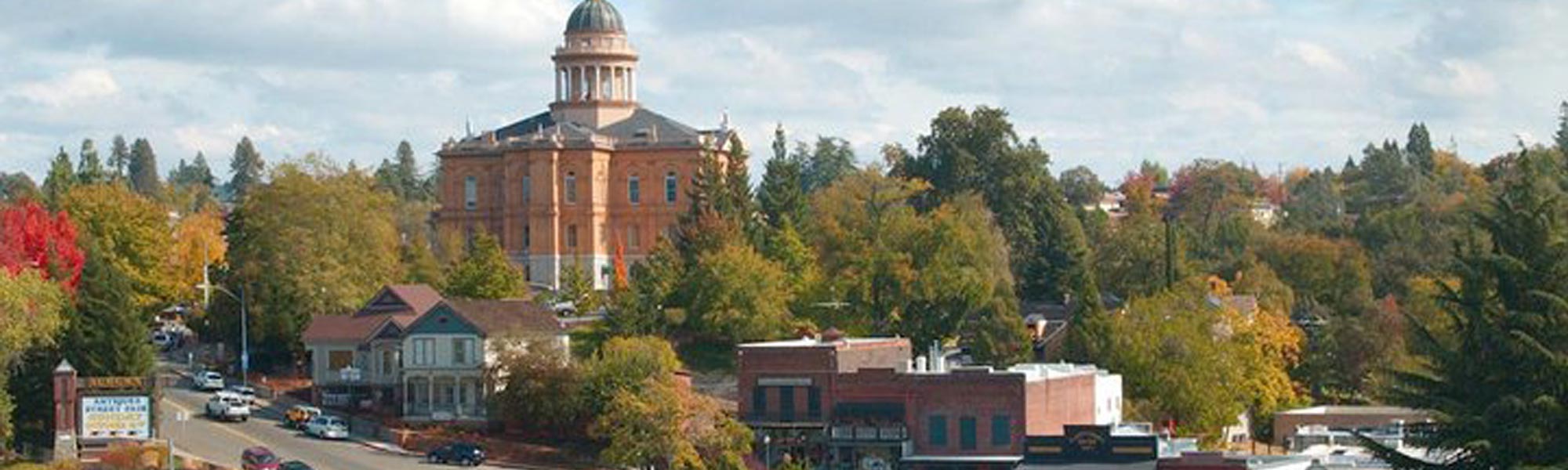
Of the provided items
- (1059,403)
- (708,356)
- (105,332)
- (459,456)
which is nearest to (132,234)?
(708,356)

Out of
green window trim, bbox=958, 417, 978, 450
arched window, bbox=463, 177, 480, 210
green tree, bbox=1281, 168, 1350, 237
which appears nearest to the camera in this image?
green window trim, bbox=958, 417, 978, 450

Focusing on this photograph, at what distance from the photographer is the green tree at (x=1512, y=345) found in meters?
47.3

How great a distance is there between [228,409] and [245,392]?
496 cm

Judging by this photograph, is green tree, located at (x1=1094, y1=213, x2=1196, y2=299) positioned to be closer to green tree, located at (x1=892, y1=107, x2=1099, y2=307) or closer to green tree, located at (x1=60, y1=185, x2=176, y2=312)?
green tree, located at (x1=892, y1=107, x2=1099, y2=307)

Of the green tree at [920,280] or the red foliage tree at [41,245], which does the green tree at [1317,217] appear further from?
the red foliage tree at [41,245]

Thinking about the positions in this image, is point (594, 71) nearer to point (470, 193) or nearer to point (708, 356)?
point (470, 193)

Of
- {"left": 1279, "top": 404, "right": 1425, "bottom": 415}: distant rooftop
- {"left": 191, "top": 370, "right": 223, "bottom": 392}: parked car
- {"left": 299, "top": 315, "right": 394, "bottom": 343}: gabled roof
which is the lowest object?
{"left": 1279, "top": 404, "right": 1425, "bottom": 415}: distant rooftop

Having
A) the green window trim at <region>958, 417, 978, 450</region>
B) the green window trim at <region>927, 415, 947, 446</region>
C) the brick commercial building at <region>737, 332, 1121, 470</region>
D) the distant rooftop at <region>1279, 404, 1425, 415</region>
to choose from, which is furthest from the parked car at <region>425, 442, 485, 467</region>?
the distant rooftop at <region>1279, 404, 1425, 415</region>

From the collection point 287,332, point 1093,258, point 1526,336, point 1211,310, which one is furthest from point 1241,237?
point 1526,336

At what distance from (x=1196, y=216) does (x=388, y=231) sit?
76.8m

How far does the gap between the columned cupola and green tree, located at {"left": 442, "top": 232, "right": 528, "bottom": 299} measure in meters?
25.6

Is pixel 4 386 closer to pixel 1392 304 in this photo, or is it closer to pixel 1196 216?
pixel 1392 304

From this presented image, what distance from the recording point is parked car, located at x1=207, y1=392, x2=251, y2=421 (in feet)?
305

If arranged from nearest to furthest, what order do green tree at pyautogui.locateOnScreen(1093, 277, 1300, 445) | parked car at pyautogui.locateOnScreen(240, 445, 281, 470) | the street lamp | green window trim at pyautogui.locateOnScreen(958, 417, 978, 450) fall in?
parked car at pyautogui.locateOnScreen(240, 445, 281, 470), green window trim at pyautogui.locateOnScreen(958, 417, 978, 450), green tree at pyautogui.locateOnScreen(1093, 277, 1300, 445), the street lamp
